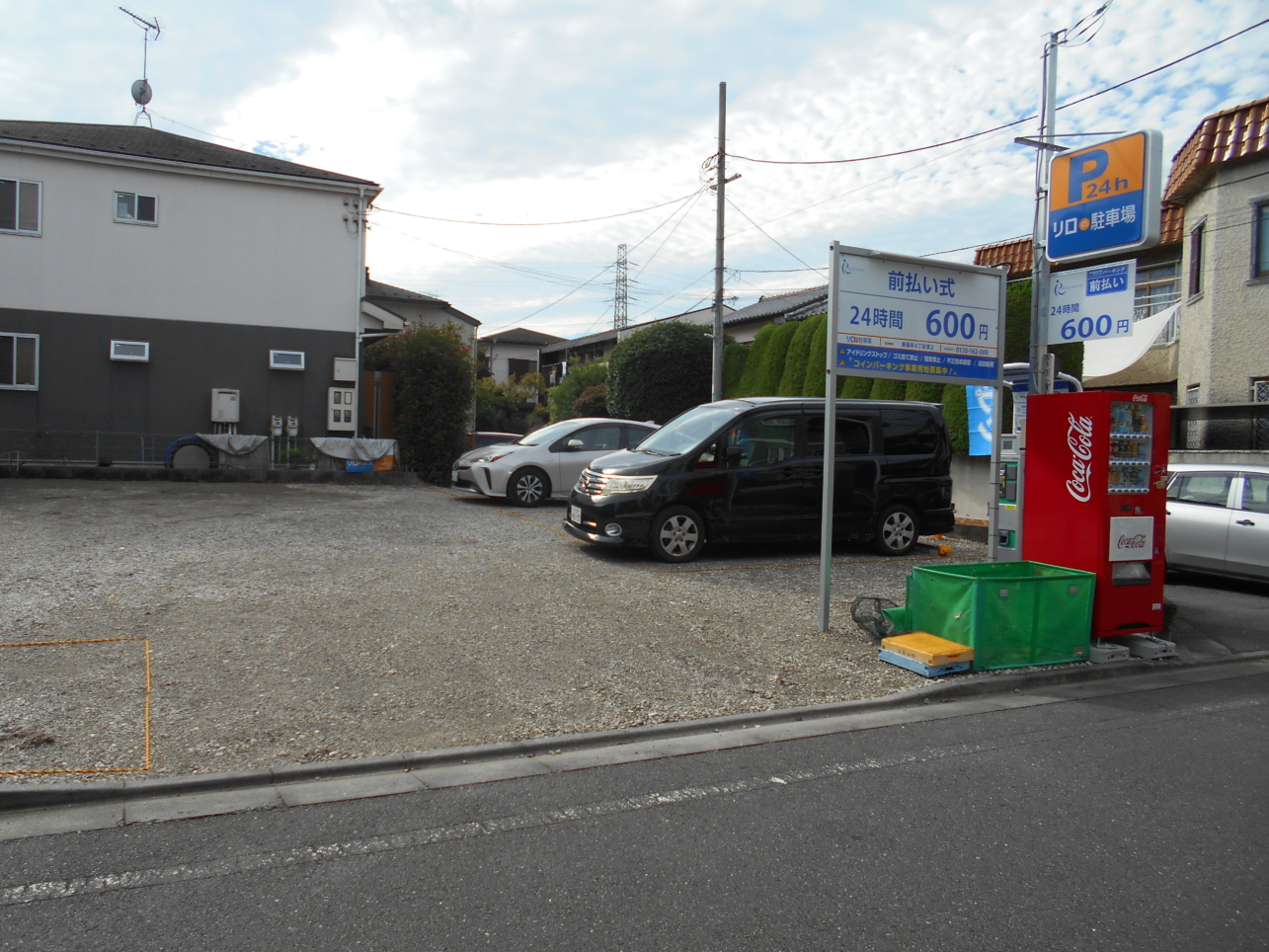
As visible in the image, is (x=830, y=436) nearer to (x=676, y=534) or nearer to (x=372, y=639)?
(x=676, y=534)

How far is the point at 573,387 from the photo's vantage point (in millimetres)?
34969

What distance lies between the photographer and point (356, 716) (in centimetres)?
470

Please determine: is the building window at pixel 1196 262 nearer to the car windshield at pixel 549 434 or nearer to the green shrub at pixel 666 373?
the green shrub at pixel 666 373

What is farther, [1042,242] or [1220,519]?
[1220,519]

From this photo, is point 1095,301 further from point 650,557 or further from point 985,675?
point 650,557

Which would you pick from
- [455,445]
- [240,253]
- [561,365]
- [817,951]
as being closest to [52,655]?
[817,951]

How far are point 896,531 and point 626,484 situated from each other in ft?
11.4

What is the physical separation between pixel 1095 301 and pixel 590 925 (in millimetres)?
6333

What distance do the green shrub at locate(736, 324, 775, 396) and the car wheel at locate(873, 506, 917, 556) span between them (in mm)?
9556

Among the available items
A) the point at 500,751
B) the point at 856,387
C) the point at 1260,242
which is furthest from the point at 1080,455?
the point at 1260,242

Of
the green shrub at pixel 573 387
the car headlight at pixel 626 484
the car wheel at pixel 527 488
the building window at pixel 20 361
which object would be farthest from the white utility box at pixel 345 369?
the green shrub at pixel 573 387

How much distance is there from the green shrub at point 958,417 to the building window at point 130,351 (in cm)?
1574

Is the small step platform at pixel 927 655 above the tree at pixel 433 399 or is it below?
below

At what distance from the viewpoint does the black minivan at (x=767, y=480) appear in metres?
9.11
